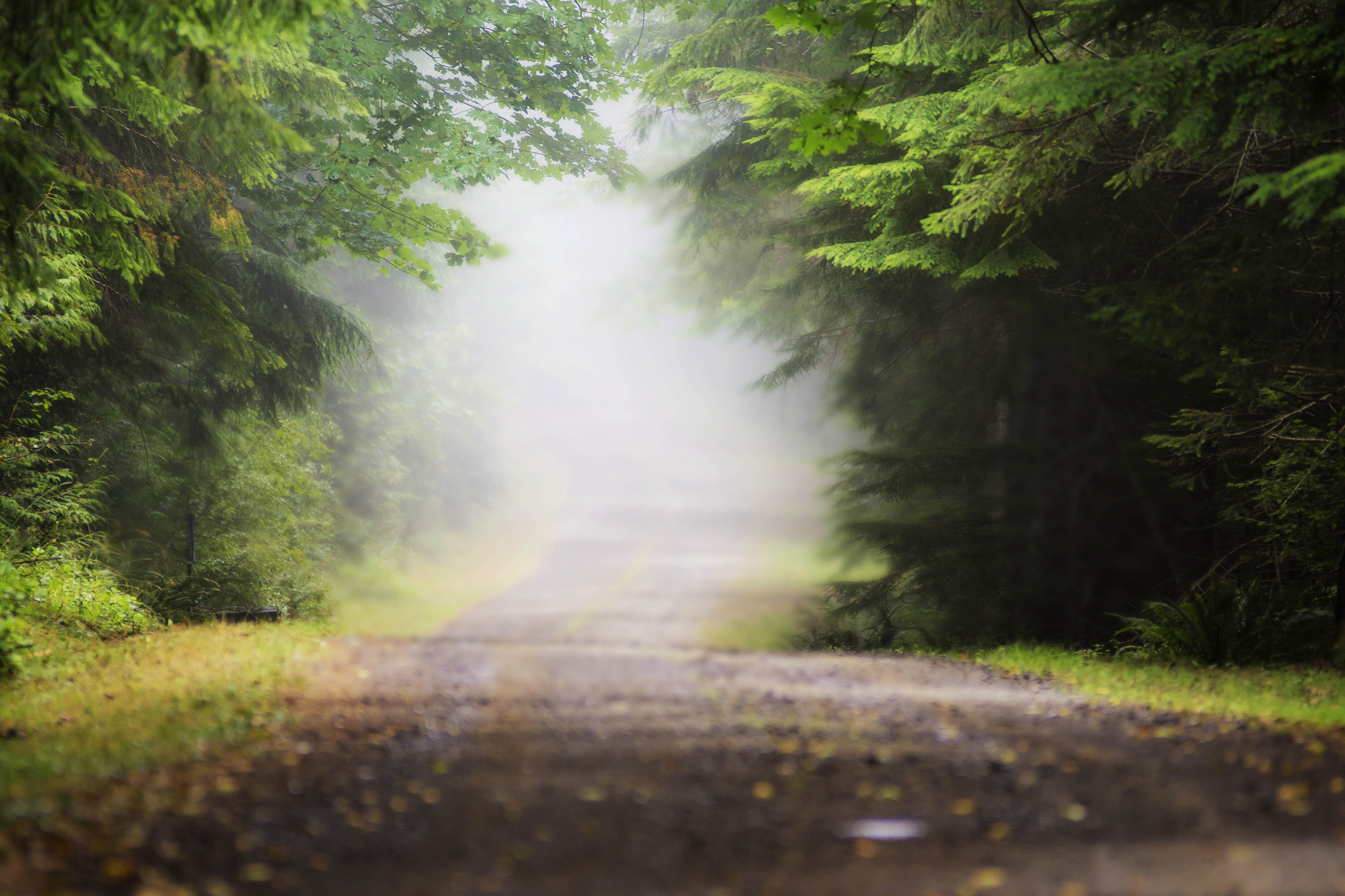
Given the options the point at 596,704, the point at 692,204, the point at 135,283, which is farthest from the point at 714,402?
the point at 596,704

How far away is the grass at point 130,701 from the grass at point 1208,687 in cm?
546

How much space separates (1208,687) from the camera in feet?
20.4

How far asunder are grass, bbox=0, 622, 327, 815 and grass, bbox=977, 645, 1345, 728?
5463mm

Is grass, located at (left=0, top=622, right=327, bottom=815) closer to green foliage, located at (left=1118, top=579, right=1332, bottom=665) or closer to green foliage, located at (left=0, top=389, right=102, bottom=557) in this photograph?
green foliage, located at (left=0, top=389, right=102, bottom=557)

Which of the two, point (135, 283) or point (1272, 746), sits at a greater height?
point (135, 283)

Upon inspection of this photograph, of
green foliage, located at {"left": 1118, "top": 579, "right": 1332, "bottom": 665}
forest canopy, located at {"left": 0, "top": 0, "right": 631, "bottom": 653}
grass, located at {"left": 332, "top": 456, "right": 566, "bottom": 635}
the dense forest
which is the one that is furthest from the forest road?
grass, located at {"left": 332, "top": 456, "right": 566, "bottom": 635}

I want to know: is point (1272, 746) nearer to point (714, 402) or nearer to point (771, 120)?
point (771, 120)

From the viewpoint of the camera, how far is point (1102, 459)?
9602 mm

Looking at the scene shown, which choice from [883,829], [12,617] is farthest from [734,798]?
[12,617]

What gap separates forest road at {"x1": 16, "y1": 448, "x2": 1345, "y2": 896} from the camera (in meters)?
2.88

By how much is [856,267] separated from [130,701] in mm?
7367

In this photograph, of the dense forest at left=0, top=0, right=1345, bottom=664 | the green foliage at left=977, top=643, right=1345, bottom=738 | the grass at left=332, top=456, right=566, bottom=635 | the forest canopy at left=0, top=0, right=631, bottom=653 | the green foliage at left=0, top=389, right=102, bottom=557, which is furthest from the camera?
the grass at left=332, top=456, right=566, bottom=635

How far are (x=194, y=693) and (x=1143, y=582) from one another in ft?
30.6

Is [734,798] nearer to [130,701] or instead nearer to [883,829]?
[883,829]
